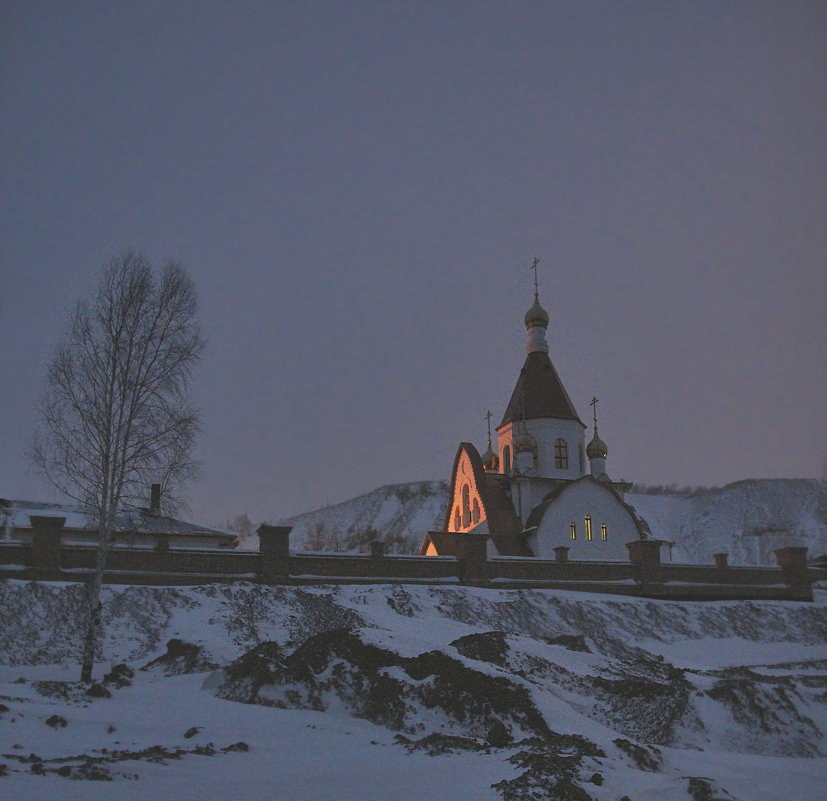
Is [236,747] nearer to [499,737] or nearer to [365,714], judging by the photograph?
[365,714]

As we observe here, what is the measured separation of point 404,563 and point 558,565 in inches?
204

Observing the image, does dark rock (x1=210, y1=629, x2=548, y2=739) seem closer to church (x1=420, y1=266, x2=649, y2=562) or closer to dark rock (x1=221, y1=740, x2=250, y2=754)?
dark rock (x1=221, y1=740, x2=250, y2=754)

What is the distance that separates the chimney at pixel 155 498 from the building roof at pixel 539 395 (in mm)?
27452

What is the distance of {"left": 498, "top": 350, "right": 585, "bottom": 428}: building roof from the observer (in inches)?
1554

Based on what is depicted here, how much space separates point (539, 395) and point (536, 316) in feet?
15.9

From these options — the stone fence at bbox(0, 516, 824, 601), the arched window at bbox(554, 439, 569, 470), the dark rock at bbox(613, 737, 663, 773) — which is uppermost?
the arched window at bbox(554, 439, 569, 470)

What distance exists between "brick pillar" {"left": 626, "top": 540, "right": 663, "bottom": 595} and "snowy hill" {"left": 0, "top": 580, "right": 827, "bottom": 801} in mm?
6995

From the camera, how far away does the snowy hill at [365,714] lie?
5.93 metres

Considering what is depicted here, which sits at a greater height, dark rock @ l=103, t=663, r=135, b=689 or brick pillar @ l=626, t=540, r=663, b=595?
brick pillar @ l=626, t=540, r=663, b=595

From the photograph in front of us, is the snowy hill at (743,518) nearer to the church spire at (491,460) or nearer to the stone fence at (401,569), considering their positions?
the church spire at (491,460)

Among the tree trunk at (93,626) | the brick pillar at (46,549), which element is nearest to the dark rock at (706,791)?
the tree trunk at (93,626)

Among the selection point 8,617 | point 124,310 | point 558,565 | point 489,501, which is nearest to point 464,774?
point 124,310

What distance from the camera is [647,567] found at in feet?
82.5

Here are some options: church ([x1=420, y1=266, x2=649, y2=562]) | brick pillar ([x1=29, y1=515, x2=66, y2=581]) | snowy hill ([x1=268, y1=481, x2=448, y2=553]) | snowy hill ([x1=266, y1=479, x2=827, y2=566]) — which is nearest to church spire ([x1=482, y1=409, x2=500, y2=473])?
church ([x1=420, y1=266, x2=649, y2=562])
